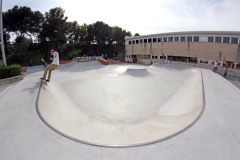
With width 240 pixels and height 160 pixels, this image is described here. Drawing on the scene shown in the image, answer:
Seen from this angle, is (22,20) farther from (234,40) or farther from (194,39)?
(234,40)

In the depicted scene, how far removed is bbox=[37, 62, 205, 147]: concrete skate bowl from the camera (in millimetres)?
4289

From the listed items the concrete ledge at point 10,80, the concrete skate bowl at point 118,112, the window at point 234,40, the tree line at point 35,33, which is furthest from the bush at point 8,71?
the window at point 234,40

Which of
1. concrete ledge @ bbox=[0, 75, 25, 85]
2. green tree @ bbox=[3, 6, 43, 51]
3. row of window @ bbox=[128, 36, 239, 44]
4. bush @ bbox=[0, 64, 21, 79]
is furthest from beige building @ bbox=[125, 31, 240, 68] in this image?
concrete ledge @ bbox=[0, 75, 25, 85]

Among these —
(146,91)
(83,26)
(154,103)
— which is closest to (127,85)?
(146,91)

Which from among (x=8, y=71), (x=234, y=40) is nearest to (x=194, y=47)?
(x=234, y=40)

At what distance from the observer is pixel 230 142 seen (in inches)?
136

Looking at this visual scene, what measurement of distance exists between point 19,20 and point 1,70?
25.8 m

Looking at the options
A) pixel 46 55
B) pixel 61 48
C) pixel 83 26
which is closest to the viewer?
pixel 46 55

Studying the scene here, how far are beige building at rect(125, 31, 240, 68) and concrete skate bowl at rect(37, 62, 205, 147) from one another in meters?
20.3

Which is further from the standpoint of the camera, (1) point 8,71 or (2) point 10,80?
(1) point 8,71

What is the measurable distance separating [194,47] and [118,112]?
2730cm

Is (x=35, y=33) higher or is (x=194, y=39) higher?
(x=35, y=33)

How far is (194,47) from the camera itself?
29953 millimetres

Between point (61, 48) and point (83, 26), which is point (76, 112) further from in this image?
point (83, 26)
